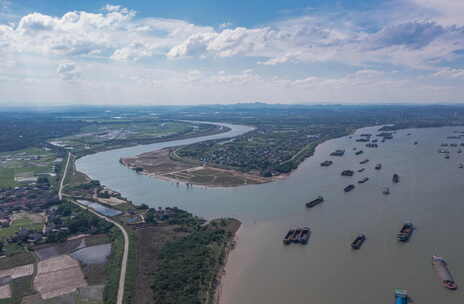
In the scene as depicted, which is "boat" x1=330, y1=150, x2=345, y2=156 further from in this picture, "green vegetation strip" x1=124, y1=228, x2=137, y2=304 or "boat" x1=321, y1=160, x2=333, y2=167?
"green vegetation strip" x1=124, y1=228, x2=137, y2=304

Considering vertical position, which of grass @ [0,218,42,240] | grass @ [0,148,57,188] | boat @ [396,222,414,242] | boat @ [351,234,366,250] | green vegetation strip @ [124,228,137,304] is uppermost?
boat @ [396,222,414,242]

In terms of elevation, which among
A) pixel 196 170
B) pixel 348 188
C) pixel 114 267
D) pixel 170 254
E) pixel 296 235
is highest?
pixel 348 188

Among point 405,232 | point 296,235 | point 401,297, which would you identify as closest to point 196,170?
point 296,235

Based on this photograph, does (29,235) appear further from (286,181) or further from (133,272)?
(286,181)

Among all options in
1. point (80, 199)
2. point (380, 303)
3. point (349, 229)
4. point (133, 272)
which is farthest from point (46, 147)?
point (380, 303)

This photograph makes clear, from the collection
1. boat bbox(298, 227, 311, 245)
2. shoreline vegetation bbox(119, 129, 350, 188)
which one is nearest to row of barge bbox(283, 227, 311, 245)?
boat bbox(298, 227, 311, 245)

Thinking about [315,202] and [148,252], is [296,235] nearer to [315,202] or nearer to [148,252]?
[315,202]

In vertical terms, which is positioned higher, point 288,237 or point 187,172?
point 187,172

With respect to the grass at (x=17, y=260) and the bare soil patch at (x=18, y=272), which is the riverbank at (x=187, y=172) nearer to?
the grass at (x=17, y=260)
